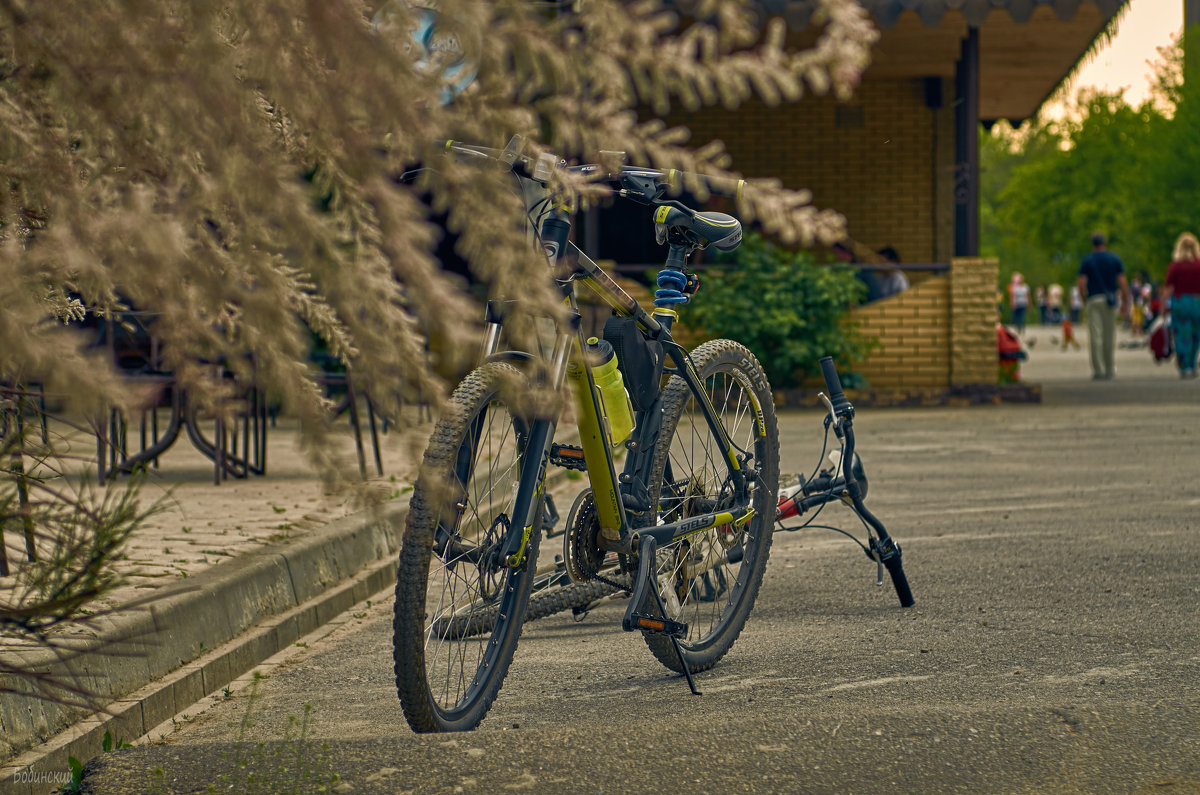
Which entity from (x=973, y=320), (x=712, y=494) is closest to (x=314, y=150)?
(x=712, y=494)

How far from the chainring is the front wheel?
0.62ft

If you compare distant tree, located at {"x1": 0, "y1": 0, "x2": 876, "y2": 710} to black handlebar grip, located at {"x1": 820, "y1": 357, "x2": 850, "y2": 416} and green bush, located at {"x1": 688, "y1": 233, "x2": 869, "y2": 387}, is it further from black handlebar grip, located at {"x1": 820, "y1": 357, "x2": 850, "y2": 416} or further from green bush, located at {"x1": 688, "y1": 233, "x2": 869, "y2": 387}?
green bush, located at {"x1": 688, "y1": 233, "x2": 869, "y2": 387}

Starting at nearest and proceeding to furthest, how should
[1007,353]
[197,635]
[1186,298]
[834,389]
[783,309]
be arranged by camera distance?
[197,635], [834,389], [783,309], [1007,353], [1186,298]

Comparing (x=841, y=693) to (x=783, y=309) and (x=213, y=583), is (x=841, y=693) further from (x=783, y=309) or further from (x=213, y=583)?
(x=783, y=309)

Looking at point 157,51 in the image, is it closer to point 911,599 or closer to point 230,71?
point 230,71

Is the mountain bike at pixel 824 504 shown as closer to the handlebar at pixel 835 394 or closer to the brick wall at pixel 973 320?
the handlebar at pixel 835 394

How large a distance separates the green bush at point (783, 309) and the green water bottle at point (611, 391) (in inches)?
420

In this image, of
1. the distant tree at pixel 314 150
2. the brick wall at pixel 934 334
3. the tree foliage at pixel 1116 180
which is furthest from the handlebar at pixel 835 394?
the tree foliage at pixel 1116 180

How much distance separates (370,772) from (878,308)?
520 inches

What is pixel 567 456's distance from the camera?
160 inches

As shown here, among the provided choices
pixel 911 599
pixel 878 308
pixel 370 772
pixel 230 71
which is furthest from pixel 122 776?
pixel 878 308

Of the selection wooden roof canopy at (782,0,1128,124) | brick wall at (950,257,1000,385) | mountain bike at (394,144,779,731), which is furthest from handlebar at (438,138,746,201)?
brick wall at (950,257,1000,385)

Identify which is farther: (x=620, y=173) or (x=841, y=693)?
(x=841, y=693)

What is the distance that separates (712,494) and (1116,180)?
57842 millimetres
